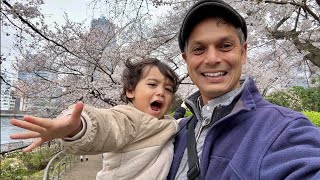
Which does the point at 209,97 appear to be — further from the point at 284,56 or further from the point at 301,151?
the point at 284,56

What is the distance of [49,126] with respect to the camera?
1.15 metres

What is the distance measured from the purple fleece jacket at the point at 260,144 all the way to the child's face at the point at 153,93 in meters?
0.74

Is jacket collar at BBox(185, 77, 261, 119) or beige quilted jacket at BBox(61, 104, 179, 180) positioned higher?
jacket collar at BBox(185, 77, 261, 119)

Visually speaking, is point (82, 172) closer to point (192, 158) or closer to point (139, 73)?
point (139, 73)

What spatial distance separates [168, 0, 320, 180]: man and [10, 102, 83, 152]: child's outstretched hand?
1.52ft

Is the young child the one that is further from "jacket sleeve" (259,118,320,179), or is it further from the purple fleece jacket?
"jacket sleeve" (259,118,320,179)

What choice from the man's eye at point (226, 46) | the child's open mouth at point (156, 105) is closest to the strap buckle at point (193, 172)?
the man's eye at point (226, 46)

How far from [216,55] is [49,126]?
0.67m

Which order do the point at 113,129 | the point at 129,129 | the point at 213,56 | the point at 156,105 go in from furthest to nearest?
the point at 156,105, the point at 129,129, the point at 113,129, the point at 213,56

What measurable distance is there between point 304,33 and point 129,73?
920 centimetres

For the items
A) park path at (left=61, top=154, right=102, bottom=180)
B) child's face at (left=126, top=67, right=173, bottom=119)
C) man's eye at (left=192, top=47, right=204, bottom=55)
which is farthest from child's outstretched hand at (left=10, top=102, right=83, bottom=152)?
park path at (left=61, top=154, right=102, bottom=180)

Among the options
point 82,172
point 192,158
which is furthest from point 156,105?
point 82,172

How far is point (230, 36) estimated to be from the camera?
134 cm

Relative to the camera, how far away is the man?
1.00m
